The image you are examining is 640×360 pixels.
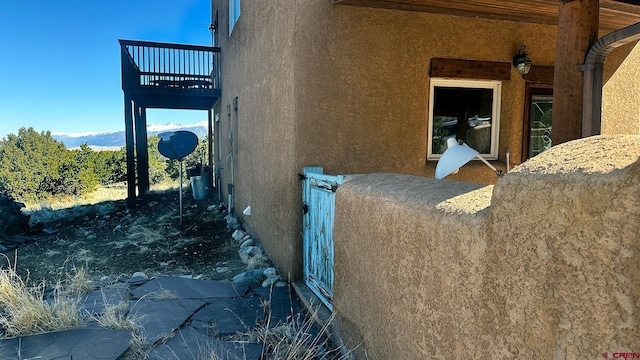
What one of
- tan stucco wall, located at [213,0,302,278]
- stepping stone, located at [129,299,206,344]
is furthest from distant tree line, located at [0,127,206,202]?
stepping stone, located at [129,299,206,344]

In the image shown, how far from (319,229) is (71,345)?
7.24ft

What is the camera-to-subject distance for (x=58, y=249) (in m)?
7.14

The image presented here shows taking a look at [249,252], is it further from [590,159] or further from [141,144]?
[141,144]

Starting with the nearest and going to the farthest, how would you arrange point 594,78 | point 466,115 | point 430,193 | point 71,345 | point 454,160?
point 430,193 < point 454,160 < point 594,78 < point 71,345 < point 466,115

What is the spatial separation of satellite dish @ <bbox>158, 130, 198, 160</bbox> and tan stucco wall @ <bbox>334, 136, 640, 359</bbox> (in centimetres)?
873

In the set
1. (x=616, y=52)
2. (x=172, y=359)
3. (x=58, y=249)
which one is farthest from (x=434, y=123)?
(x=58, y=249)

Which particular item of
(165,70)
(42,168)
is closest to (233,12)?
(165,70)

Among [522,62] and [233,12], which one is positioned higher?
[233,12]

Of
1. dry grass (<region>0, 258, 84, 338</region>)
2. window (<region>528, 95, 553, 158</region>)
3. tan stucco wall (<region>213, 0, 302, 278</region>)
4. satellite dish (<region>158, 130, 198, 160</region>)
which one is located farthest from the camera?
satellite dish (<region>158, 130, 198, 160</region>)

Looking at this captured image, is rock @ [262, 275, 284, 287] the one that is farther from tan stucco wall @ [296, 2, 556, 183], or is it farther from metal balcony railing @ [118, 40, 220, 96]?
metal balcony railing @ [118, 40, 220, 96]

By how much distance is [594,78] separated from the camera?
95.7 inches

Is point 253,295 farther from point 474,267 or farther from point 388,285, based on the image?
point 474,267

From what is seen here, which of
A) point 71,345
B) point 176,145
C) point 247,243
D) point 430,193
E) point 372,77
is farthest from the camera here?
point 176,145

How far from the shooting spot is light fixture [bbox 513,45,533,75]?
14.5 feet
